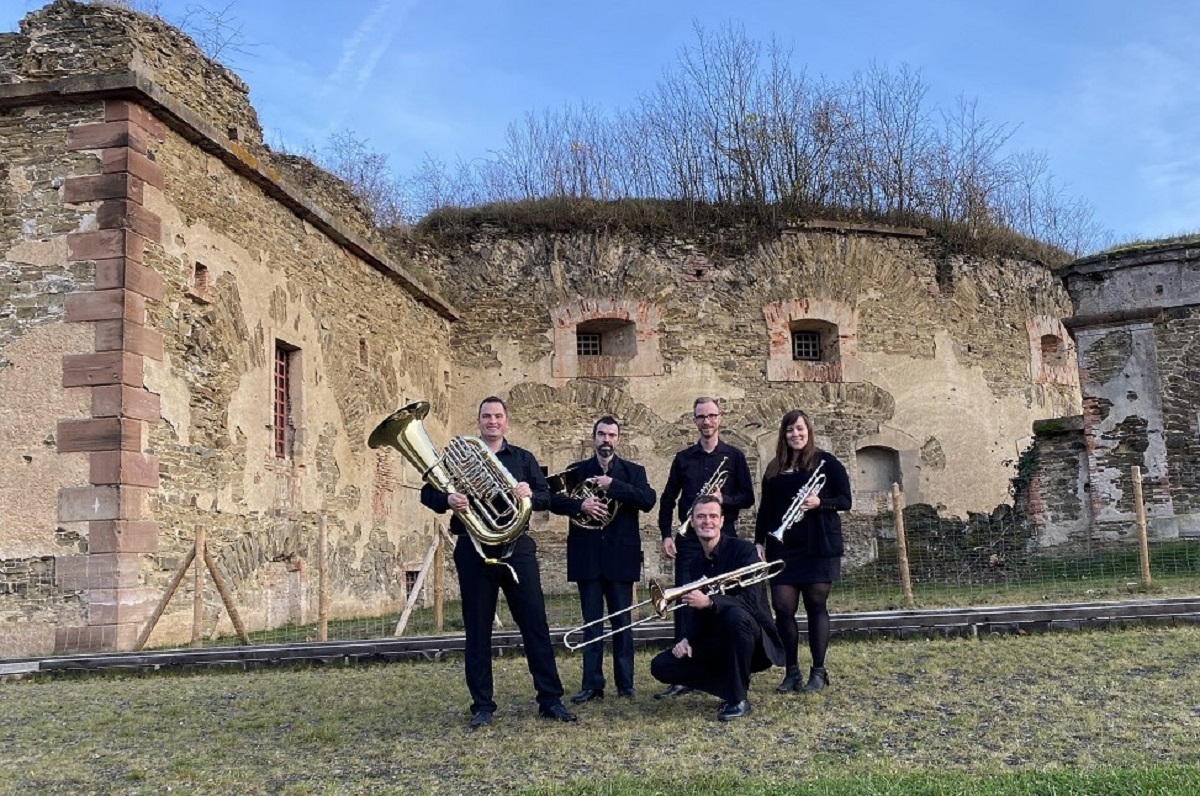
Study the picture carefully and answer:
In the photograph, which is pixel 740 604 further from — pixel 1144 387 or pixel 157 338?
pixel 1144 387

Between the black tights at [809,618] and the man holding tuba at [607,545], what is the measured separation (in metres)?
0.81

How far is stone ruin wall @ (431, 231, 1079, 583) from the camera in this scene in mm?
17297

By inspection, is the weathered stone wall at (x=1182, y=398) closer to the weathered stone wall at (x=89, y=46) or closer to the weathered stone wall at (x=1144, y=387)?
the weathered stone wall at (x=1144, y=387)

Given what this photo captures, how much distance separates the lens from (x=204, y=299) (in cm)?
1079

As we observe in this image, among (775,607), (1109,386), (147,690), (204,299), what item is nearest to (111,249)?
(204,299)

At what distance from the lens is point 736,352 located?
17.6 meters

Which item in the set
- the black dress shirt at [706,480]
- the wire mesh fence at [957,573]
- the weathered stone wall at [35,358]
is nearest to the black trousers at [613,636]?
the black dress shirt at [706,480]

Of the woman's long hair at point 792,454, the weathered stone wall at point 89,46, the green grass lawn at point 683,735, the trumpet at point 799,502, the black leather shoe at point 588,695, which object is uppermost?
the weathered stone wall at point 89,46

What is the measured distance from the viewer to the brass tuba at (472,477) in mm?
5457

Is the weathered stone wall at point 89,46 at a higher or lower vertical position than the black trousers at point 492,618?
higher

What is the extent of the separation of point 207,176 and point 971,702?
9124 millimetres

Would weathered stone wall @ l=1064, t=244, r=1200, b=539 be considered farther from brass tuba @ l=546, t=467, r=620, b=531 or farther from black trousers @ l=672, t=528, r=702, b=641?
brass tuba @ l=546, t=467, r=620, b=531

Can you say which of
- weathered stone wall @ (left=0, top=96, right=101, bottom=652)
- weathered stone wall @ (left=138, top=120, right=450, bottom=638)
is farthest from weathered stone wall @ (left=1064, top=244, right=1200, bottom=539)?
weathered stone wall @ (left=0, top=96, right=101, bottom=652)

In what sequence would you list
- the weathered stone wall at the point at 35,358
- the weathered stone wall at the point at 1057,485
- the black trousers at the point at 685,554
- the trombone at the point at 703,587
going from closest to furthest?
the trombone at the point at 703,587 < the black trousers at the point at 685,554 < the weathered stone wall at the point at 35,358 < the weathered stone wall at the point at 1057,485
